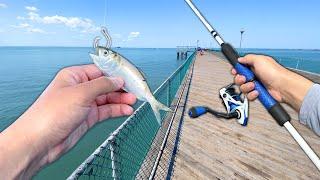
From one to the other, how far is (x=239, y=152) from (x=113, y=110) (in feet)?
14.7

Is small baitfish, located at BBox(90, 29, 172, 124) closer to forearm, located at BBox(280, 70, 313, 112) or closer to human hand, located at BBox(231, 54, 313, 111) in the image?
human hand, located at BBox(231, 54, 313, 111)

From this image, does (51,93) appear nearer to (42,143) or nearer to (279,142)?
(42,143)

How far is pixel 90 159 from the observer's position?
261cm

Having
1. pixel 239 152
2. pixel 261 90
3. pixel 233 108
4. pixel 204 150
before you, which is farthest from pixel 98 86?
pixel 239 152

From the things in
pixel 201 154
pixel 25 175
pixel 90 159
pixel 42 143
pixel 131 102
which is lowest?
pixel 201 154

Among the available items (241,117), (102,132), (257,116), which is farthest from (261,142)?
(102,132)

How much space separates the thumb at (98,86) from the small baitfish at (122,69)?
1.7 inches

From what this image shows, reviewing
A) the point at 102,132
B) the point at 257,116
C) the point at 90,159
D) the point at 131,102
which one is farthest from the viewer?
the point at 102,132

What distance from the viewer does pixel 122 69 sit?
1.80 m

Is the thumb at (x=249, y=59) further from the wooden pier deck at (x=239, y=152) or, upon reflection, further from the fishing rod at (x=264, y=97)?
the wooden pier deck at (x=239, y=152)

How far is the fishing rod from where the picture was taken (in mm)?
2137

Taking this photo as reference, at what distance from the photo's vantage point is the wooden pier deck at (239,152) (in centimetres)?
523

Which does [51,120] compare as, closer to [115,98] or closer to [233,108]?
[115,98]

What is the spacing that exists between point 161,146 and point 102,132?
11.1m
